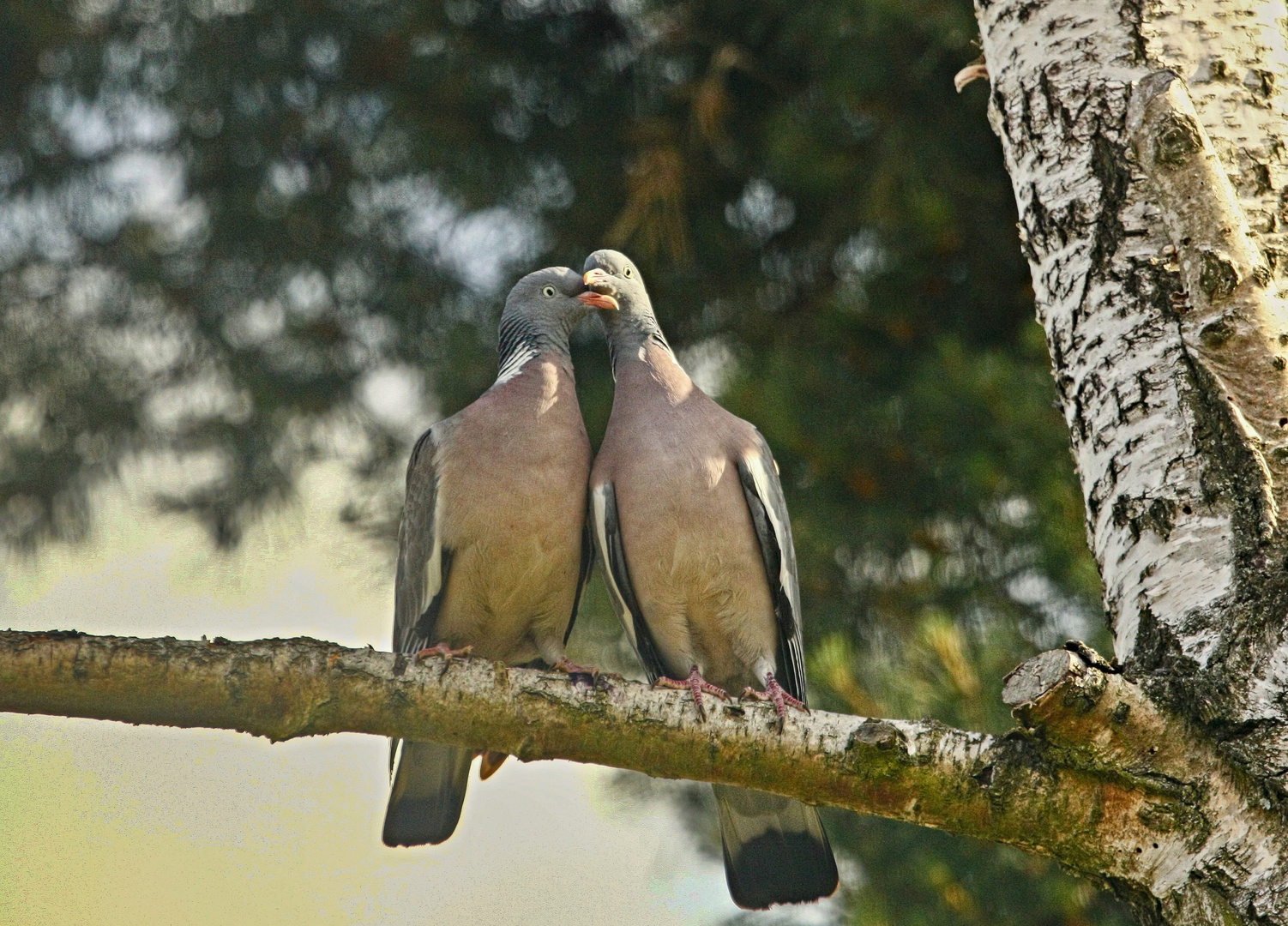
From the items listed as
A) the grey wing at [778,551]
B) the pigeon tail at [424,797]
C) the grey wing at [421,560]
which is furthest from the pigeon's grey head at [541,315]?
the pigeon tail at [424,797]

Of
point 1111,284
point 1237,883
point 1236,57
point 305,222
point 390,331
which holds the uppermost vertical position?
point 305,222

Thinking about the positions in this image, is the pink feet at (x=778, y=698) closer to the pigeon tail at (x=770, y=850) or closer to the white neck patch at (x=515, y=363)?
the pigeon tail at (x=770, y=850)

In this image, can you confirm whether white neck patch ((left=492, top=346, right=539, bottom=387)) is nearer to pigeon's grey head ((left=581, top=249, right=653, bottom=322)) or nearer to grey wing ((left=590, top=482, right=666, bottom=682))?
pigeon's grey head ((left=581, top=249, right=653, bottom=322))

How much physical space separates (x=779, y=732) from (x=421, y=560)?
130cm

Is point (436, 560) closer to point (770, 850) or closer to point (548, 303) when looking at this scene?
point (548, 303)

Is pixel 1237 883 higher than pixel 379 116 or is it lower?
lower

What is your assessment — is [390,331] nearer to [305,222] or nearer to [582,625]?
[305,222]

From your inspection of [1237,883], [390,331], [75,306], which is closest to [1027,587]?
[1237,883]

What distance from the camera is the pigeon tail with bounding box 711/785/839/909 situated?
8.36 ft

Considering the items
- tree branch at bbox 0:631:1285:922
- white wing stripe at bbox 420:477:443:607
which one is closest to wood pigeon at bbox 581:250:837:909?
white wing stripe at bbox 420:477:443:607

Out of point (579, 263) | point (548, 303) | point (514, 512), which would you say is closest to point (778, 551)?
point (514, 512)

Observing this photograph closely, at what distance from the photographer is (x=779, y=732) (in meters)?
1.68

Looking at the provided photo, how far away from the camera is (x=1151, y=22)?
182cm

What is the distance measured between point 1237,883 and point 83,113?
4771mm
